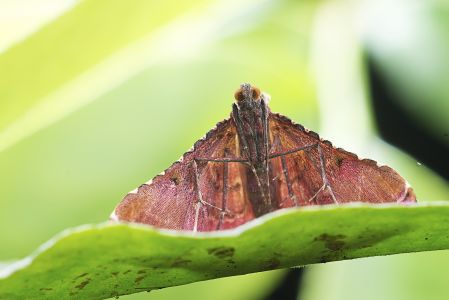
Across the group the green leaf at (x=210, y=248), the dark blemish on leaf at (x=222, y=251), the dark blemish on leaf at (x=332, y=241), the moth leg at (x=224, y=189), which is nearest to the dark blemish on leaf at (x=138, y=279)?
the green leaf at (x=210, y=248)

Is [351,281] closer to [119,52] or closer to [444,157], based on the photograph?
[444,157]

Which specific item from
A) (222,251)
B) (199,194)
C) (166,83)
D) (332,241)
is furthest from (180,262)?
(166,83)

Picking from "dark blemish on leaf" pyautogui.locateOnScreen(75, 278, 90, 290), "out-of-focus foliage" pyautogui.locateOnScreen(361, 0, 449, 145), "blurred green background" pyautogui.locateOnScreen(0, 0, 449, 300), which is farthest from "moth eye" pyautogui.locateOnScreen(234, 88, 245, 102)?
"dark blemish on leaf" pyautogui.locateOnScreen(75, 278, 90, 290)

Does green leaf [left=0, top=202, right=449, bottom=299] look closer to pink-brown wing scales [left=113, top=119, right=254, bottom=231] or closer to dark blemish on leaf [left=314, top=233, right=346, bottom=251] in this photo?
dark blemish on leaf [left=314, top=233, right=346, bottom=251]

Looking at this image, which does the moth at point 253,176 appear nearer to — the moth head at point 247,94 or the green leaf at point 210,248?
the moth head at point 247,94

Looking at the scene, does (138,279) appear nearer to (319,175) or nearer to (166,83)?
(319,175)

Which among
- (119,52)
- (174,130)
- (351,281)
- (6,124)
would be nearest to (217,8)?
(119,52)

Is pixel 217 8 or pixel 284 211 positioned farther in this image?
pixel 217 8
